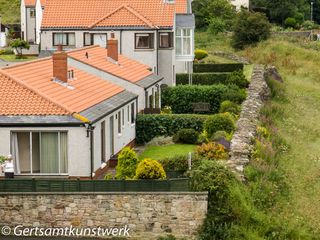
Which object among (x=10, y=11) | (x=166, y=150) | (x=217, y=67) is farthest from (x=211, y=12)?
(x=166, y=150)

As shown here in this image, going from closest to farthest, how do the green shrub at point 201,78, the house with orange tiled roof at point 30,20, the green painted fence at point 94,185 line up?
the green painted fence at point 94,185 < the green shrub at point 201,78 < the house with orange tiled roof at point 30,20

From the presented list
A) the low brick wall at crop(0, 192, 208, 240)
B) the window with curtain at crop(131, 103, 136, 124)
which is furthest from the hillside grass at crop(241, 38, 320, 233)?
the window with curtain at crop(131, 103, 136, 124)

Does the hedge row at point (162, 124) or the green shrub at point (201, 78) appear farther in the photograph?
the green shrub at point (201, 78)

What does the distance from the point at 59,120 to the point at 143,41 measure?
28435 mm

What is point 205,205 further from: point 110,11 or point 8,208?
point 110,11

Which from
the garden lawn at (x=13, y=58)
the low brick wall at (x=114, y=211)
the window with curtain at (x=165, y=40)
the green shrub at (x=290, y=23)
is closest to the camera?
the low brick wall at (x=114, y=211)

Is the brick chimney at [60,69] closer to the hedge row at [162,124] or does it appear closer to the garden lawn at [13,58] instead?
the hedge row at [162,124]

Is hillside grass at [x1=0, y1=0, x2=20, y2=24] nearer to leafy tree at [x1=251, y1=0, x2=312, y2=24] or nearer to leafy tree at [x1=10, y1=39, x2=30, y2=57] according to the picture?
leafy tree at [x1=251, y1=0, x2=312, y2=24]

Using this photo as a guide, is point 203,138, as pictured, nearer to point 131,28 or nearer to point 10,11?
point 131,28

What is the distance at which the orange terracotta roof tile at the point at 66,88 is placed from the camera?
30.8m

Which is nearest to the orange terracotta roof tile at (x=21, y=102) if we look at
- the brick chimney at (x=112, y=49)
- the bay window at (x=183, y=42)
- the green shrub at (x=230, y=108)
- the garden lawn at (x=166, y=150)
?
the garden lawn at (x=166, y=150)

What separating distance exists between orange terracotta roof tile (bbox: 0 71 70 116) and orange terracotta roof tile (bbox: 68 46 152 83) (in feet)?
32.8

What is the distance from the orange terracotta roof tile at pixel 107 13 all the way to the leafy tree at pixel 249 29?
60.5 ft

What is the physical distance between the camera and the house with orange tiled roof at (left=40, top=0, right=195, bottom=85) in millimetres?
56094
